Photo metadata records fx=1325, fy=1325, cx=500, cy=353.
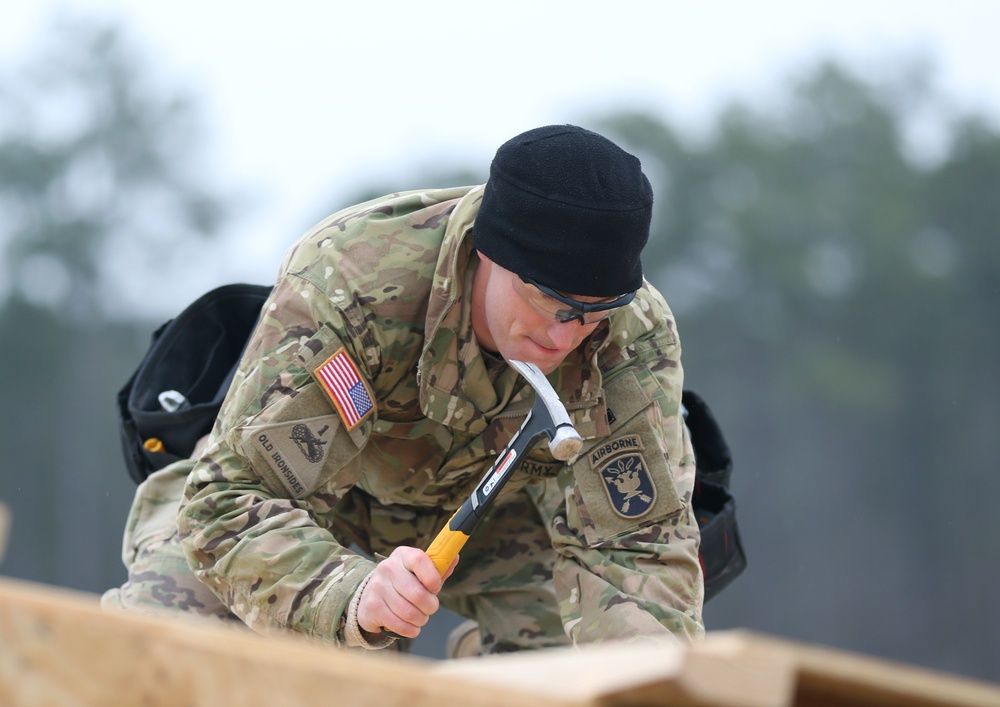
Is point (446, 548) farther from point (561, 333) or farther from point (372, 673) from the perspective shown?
point (372, 673)

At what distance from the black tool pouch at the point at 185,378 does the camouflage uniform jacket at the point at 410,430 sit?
13.9 inches

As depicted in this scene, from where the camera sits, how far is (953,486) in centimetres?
995

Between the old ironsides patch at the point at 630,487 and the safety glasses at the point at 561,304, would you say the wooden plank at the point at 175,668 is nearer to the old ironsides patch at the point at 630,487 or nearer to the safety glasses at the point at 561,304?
the safety glasses at the point at 561,304

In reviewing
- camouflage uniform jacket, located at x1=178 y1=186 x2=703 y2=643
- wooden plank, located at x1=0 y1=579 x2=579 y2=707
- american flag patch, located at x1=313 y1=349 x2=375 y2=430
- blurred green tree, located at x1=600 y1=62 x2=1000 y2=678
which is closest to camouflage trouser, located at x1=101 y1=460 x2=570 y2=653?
camouflage uniform jacket, located at x1=178 y1=186 x2=703 y2=643

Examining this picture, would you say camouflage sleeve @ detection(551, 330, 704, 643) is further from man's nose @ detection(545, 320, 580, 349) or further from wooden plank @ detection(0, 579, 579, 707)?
wooden plank @ detection(0, 579, 579, 707)

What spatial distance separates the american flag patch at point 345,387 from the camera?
2246 mm

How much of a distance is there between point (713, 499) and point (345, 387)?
0.99m

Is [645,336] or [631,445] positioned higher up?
[645,336]

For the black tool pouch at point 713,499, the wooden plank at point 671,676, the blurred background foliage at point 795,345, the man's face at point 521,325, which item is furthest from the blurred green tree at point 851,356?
the wooden plank at point 671,676

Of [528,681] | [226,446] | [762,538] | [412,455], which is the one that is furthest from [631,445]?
[762,538]

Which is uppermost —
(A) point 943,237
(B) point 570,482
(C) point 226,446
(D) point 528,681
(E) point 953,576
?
(D) point 528,681

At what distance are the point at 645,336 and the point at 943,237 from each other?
9.11 metres

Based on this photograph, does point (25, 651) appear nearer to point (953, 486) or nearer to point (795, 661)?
point (795, 661)

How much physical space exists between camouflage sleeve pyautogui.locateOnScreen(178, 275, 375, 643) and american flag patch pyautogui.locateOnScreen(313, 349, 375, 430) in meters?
0.01
